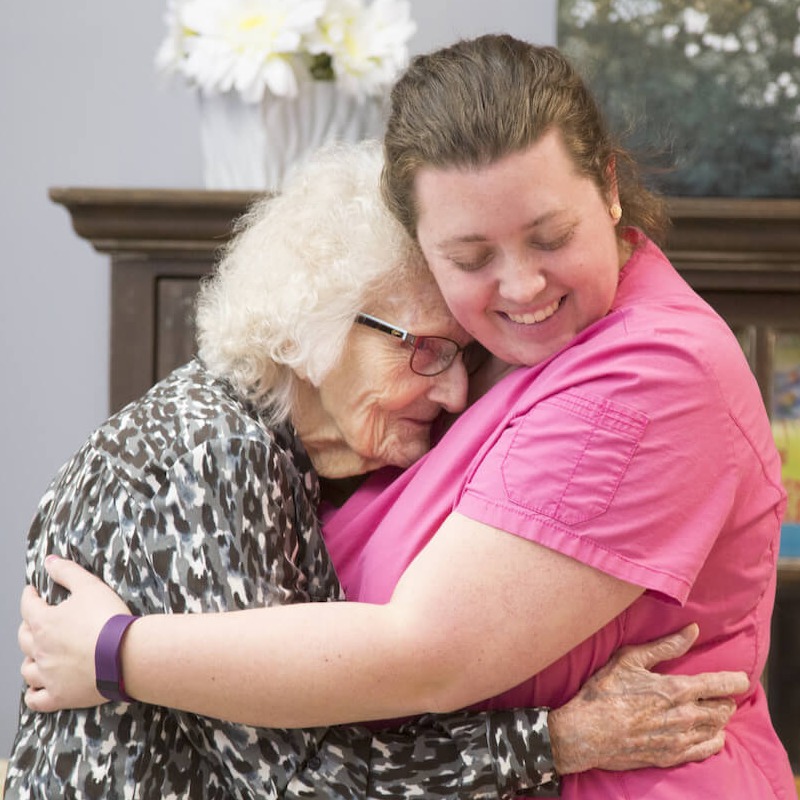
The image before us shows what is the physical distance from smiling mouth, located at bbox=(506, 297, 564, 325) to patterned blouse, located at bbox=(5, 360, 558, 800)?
320mm

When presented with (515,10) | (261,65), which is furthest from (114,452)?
(515,10)

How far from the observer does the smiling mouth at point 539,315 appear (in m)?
1.20

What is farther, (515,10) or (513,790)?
(515,10)

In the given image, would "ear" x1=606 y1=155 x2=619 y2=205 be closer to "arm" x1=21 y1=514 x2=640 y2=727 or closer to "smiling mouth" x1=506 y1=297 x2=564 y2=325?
"smiling mouth" x1=506 y1=297 x2=564 y2=325

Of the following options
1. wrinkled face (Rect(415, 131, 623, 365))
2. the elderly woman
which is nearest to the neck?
the elderly woman

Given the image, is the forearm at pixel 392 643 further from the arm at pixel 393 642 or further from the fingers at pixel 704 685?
the fingers at pixel 704 685

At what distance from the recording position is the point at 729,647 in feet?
4.14

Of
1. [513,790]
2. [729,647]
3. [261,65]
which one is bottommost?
[513,790]

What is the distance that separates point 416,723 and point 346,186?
0.67 metres

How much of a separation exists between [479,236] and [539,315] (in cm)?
12

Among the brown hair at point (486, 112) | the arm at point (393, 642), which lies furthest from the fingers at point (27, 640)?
the brown hair at point (486, 112)

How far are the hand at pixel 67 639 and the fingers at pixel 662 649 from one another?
0.56 meters

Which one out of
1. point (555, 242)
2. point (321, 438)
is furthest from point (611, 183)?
point (321, 438)

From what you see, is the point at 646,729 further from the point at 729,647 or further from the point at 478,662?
the point at 478,662
